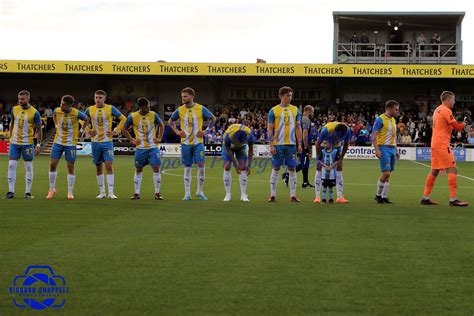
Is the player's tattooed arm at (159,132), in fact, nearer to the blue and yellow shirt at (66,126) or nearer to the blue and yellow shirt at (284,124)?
the blue and yellow shirt at (66,126)

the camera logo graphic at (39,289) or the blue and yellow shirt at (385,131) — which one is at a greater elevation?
the blue and yellow shirt at (385,131)

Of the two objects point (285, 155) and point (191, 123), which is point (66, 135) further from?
point (285, 155)

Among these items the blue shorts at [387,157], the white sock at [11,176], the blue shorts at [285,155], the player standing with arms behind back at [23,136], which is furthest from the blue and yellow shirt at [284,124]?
the white sock at [11,176]

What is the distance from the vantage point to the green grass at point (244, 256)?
5.37 m

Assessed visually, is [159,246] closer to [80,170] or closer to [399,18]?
[80,170]

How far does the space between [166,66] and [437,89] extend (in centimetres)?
1866

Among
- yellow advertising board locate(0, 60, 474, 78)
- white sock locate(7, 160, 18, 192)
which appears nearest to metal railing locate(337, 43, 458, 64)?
yellow advertising board locate(0, 60, 474, 78)

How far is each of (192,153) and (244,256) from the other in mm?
6776

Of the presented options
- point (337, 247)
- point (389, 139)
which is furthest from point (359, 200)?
point (337, 247)

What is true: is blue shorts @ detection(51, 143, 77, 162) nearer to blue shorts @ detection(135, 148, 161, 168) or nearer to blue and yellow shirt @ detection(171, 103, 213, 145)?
blue shorts @ detection(135, 148, 161, 168)

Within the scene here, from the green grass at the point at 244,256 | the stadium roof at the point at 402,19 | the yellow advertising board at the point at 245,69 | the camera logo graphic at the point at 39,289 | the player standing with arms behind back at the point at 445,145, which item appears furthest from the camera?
the stadium roof at the point at 402,19

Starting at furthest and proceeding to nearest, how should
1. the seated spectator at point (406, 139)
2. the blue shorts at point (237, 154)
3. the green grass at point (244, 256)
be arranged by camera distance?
the seated spectator at point (406, 139) < the blue shorts at point (237, 154) < the green grass at point (244, 256)

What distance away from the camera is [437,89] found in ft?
158

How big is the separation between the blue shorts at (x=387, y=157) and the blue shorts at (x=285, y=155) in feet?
5.48
